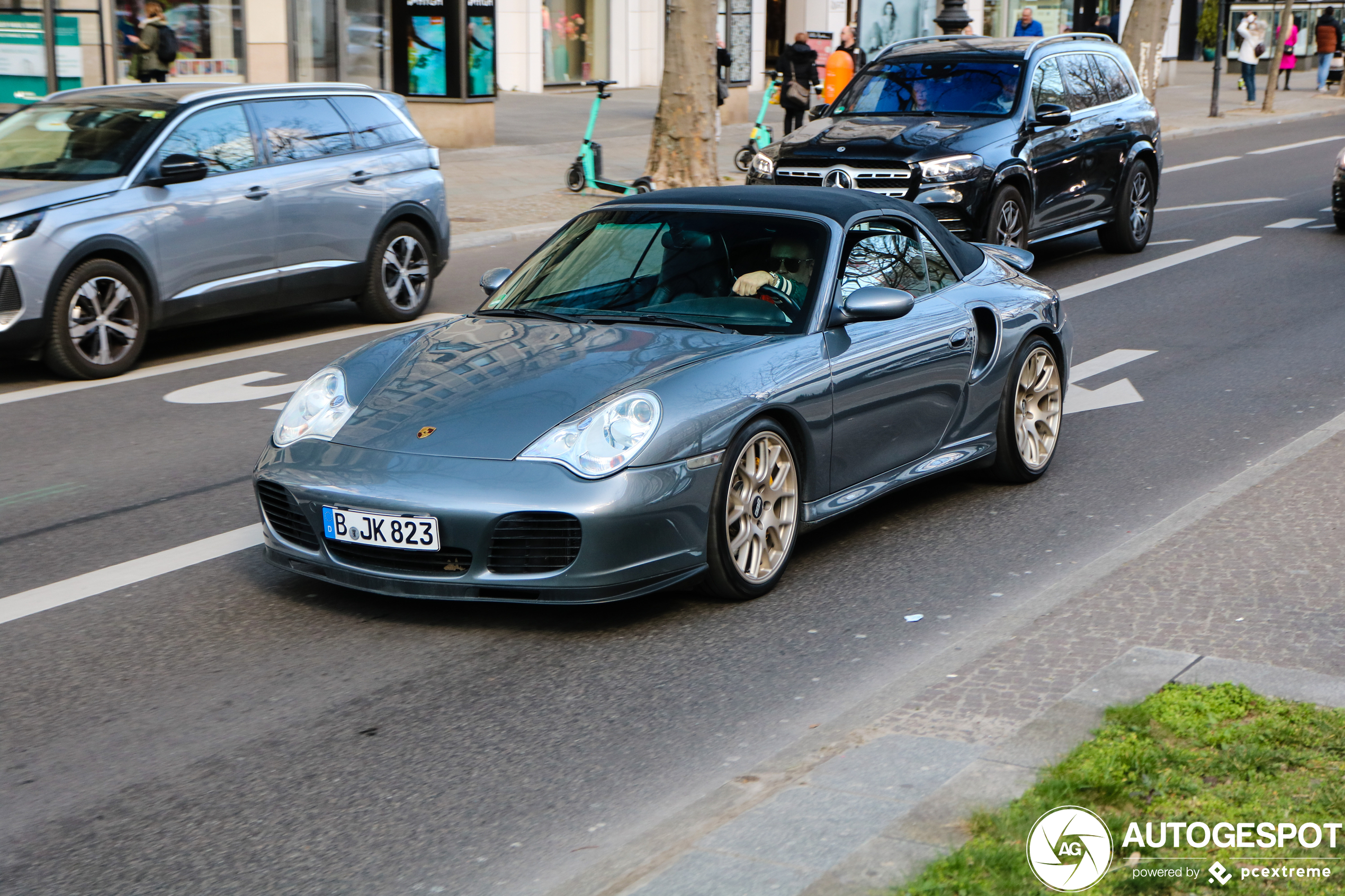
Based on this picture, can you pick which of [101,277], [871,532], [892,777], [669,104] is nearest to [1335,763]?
[892,777]

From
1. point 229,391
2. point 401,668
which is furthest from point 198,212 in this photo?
point 401,668

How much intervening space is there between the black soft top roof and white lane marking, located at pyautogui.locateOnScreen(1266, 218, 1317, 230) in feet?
36.2

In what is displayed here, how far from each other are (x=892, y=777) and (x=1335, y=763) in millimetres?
1052

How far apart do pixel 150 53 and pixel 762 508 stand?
16541 mm

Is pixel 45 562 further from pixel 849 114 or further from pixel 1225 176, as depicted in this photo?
pixel 1225 176

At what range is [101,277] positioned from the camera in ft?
32.6

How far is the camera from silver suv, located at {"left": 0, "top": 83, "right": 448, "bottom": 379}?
9.77 meters

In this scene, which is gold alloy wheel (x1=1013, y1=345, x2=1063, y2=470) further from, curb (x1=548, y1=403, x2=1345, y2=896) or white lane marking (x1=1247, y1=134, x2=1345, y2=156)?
white lane marking (x1=1247, y1=134, x2=1345, y2=156)

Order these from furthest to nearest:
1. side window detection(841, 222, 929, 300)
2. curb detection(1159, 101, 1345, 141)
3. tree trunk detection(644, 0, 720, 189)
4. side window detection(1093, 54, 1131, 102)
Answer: curb detection(1159, 101, 1345, 141)
tree trunk detection(644, 0, 720, 189)
side window detection(1093, 54, 1131, 102)
side window detection(841, 222, 929, 300)

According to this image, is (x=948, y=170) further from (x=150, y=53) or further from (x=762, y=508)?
(x=150, y=53)

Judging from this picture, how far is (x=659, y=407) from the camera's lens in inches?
211

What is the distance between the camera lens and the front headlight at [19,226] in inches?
374

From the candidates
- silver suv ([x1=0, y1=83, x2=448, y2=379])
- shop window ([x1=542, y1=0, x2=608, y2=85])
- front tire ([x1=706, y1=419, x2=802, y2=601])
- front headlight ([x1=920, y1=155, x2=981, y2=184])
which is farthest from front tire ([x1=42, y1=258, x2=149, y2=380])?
shop window ([x1=542, y1=0, x2=608, y2=85])

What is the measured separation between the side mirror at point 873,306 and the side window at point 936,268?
2.57 feet
